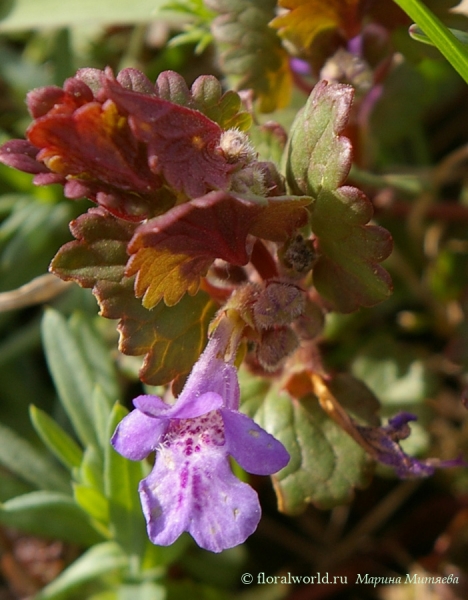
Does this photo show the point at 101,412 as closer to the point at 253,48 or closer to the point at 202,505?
the point at 202,505

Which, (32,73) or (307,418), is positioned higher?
(32,73)

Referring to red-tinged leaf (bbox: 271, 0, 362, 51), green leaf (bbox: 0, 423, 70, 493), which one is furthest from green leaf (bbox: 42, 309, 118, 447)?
red-tinged leaf (bbox: 271, 0, 362, 51)

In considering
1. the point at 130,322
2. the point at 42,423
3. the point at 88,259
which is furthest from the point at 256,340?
the point at 42,423

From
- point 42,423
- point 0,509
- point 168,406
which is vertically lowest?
point 0,509

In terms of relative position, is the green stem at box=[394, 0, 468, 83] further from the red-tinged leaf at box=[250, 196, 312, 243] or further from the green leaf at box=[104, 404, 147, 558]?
the green leaf at box=[104, 404, 147, 558]

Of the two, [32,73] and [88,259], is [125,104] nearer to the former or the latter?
[88,259]

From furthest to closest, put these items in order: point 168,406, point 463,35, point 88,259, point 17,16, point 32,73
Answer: point 32,73 → point 17,16 → point 463,35 → point 88,259 → point 168,406

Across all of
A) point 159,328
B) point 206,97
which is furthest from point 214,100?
point 159,328
